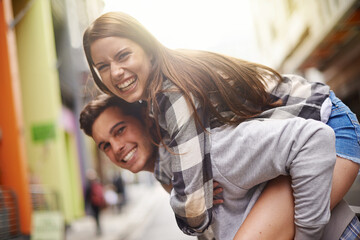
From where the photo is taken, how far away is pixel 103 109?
1.51 m

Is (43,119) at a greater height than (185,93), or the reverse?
(185,93)

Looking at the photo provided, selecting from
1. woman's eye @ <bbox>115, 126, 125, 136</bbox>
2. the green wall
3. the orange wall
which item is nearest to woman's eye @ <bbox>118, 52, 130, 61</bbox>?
woman's eye @ <bbox>115, 126, 125, 136</bbox>

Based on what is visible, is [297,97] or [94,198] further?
[94,198]

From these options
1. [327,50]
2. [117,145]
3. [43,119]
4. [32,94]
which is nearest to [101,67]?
[117,145]

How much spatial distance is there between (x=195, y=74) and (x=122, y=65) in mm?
268

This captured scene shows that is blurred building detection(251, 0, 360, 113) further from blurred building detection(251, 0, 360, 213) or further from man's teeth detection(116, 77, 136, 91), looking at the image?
man's teeth detection(116, 77, 136, 91)

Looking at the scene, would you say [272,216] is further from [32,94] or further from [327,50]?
[327,50]

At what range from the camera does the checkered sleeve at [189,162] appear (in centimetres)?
124

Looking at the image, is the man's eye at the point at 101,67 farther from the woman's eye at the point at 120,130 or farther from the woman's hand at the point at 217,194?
the woman's hand at the point at 217,194

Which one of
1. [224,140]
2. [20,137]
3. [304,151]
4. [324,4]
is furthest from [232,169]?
[324,4]

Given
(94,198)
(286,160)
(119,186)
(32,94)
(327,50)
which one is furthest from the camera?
(119,186)

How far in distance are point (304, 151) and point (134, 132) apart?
648 mm

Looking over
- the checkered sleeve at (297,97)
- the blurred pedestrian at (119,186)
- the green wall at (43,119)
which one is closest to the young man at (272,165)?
the checkered sleeve at (297,97)

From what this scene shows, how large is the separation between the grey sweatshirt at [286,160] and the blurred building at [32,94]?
0.72 m
